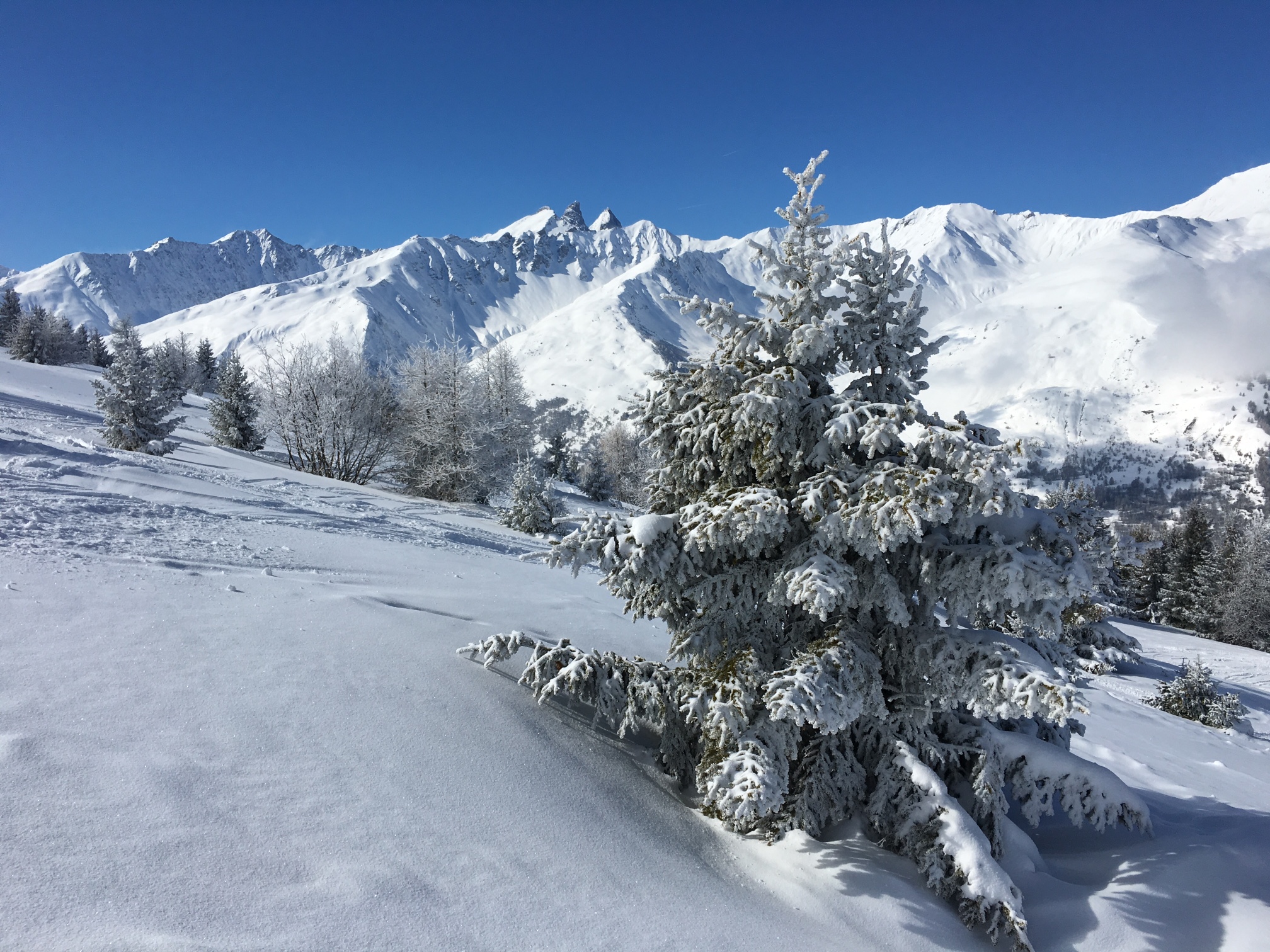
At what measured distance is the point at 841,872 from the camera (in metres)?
4.54

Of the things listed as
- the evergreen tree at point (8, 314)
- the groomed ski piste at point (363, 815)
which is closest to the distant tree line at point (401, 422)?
the groomed ski piste at point (363, 815)

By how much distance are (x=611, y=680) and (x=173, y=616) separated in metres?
3.59

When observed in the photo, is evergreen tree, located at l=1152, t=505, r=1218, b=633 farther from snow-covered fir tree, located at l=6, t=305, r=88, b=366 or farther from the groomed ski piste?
snow-covered fir tree, located at l=6, t=305, r=88, b=366

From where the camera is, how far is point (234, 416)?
1237 inches

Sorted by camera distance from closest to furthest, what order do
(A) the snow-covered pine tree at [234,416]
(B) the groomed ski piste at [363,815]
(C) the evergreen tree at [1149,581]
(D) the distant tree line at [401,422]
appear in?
(B) the groomed ski piste at [363,815] < (D) the distant tree line at [401,422] < (A) the snow-covered pine tree at [234,416] < (C) the evergreen tree at [1149,581]

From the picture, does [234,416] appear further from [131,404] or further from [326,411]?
[131,404]

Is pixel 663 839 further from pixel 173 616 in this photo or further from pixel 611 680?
pixel 173 616

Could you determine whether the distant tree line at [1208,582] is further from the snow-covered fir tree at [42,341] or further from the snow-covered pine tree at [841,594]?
the snow-covered fir tree at [42,341]

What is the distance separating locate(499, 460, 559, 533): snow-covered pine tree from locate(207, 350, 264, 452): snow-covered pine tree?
16869mm

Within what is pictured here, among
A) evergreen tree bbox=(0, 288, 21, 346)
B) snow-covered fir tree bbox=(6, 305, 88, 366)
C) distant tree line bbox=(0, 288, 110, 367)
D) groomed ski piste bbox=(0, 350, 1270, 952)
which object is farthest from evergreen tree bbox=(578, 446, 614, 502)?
evergreen tree bbox=(0, 288, 21, 346)

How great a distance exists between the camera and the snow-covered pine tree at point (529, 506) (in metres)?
21.2

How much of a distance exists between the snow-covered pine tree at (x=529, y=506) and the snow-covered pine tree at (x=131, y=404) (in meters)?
10.7

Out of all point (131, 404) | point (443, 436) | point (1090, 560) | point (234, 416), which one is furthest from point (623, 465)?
point (1090, 560)

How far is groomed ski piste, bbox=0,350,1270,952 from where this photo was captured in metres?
2.67
